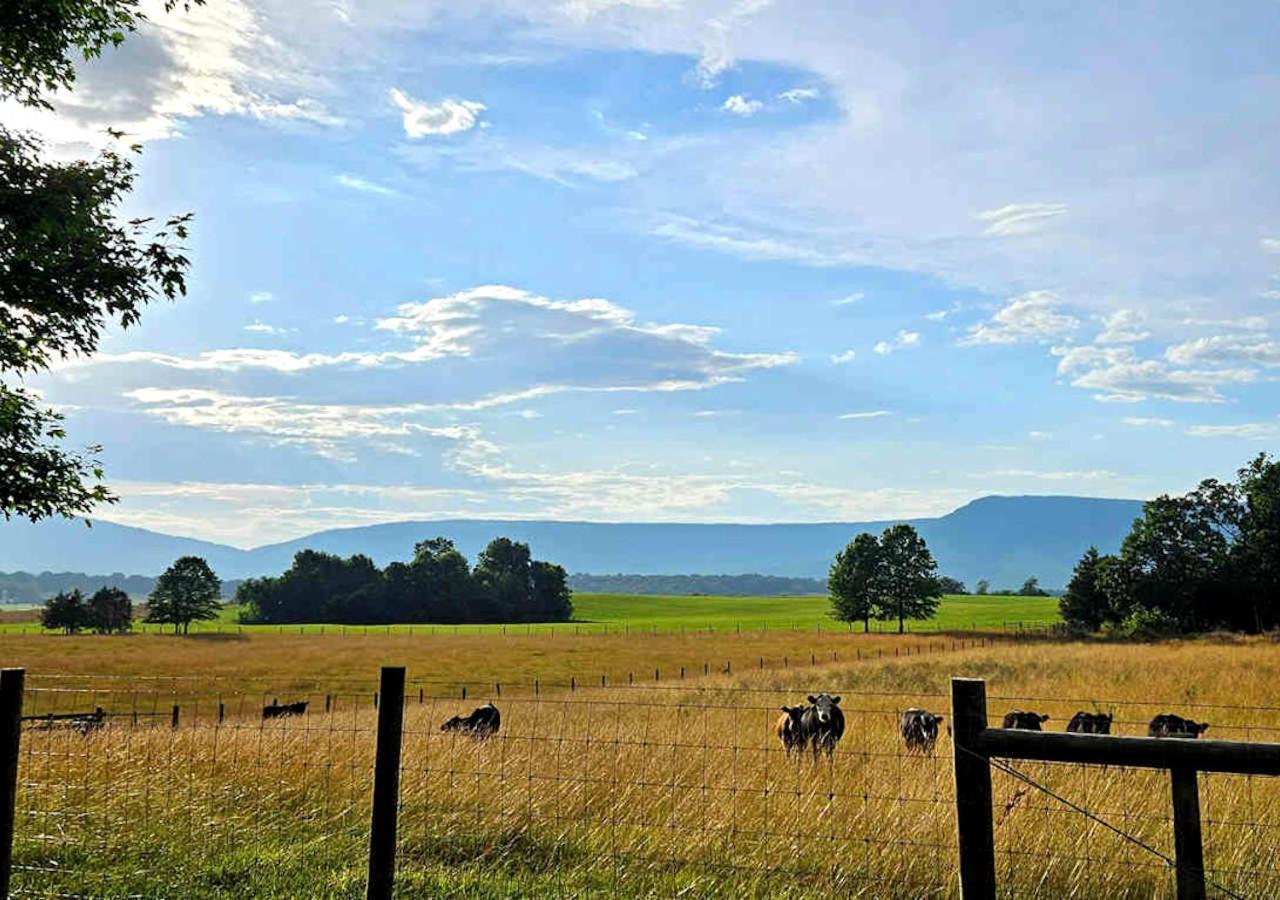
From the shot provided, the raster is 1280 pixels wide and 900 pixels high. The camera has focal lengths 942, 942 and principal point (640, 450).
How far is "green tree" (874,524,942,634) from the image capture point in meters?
91.2

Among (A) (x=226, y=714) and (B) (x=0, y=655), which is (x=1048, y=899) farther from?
(B) (x=0, y=655)

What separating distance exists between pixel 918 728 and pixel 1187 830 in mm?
12372

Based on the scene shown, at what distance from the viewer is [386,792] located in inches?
273

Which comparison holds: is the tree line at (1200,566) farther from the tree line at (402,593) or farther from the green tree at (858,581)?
the tree line at (402,593)

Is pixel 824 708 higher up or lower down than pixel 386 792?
lower down

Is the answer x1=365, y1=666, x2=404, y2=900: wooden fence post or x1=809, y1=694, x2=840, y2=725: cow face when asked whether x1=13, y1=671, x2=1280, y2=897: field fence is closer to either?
x1=365, y1=666, x2=404, y2=900: wooden fence post

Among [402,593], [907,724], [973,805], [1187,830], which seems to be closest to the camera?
[973,805]

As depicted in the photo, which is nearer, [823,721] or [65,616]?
[823,721]

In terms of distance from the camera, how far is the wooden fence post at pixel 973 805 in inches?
224

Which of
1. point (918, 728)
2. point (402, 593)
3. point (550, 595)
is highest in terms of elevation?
point (402, 593)

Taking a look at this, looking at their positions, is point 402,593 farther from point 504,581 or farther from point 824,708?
point 824,708

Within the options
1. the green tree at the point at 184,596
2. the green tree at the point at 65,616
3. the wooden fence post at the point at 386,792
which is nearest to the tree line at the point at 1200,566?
the wooden fence post at the point at 386,792

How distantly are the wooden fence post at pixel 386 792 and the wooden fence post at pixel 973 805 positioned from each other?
3.83m

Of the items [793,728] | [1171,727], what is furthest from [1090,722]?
[793,728]
